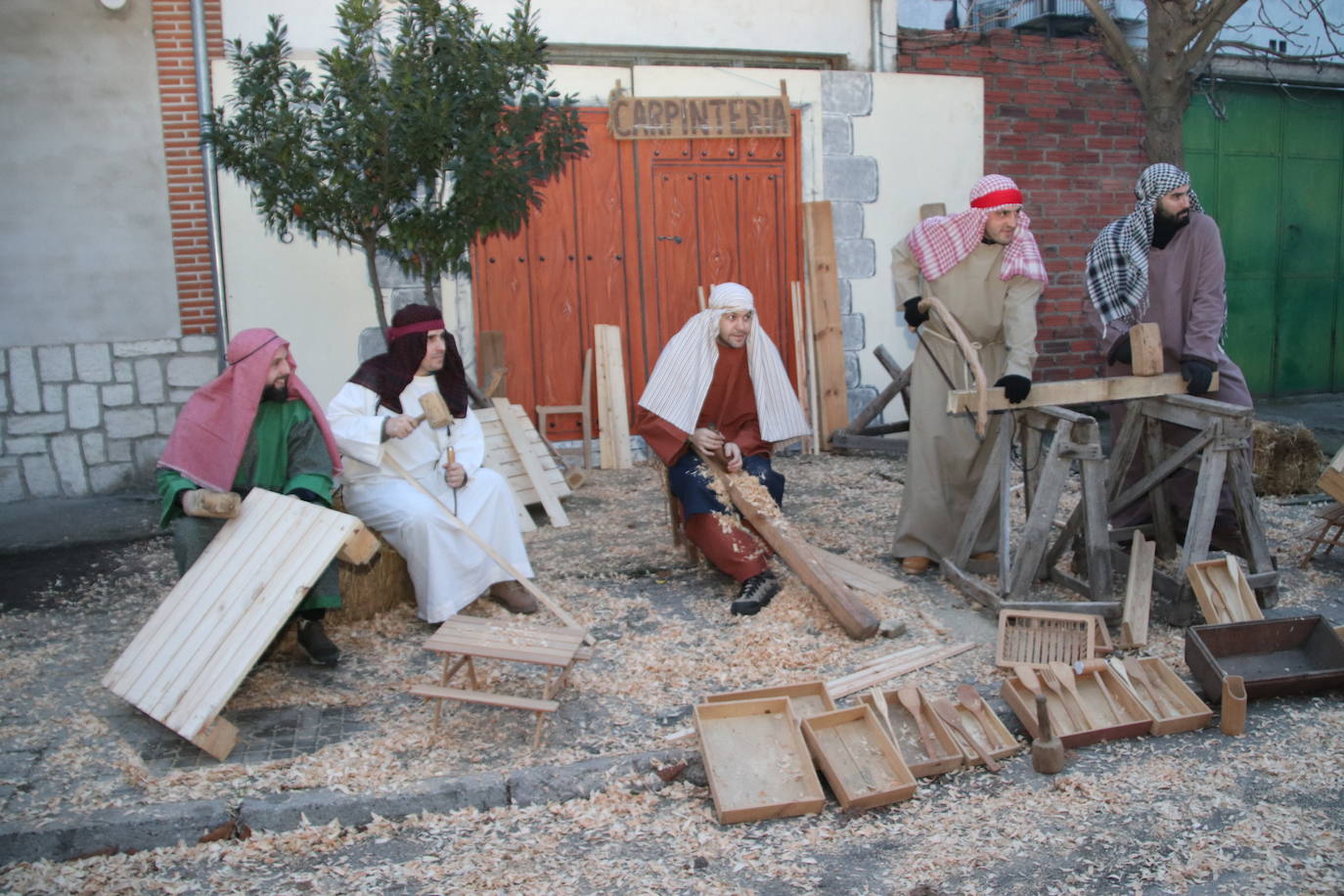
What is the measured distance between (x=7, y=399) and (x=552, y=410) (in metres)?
3.73

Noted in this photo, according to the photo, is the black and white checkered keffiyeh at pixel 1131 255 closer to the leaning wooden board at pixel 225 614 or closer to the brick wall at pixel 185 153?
the leaning wooden board at pixel 225 614

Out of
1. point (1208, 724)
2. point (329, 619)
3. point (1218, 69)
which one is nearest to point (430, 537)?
point (329, 619)

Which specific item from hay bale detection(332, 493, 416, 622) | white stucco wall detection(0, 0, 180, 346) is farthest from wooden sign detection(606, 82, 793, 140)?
hay bale detection(332, 493, 416, 622)

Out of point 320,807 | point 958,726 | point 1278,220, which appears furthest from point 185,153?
point 1278,220

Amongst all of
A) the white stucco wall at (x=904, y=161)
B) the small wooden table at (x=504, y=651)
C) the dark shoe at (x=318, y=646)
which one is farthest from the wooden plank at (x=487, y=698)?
the white stucco wall at (x=904, y=161)

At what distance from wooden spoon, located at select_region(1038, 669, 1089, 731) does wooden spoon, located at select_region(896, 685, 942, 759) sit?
0.49m

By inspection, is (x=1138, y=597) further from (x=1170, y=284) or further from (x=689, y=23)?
(x=689, y=23)

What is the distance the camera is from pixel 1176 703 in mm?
4027

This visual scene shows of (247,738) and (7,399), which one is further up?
(7,399)

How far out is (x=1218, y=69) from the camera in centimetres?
1064

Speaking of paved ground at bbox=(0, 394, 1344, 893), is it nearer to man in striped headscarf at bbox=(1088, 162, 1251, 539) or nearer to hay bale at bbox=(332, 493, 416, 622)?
hay bale at bbox=(332, 493, 416, 622)

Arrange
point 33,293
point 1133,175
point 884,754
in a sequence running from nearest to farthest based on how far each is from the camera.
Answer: point 884,754 < point 33,293 < point 1133,175

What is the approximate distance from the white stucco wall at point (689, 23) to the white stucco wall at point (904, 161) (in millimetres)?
523

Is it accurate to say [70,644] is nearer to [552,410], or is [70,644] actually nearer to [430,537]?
[430,537]
